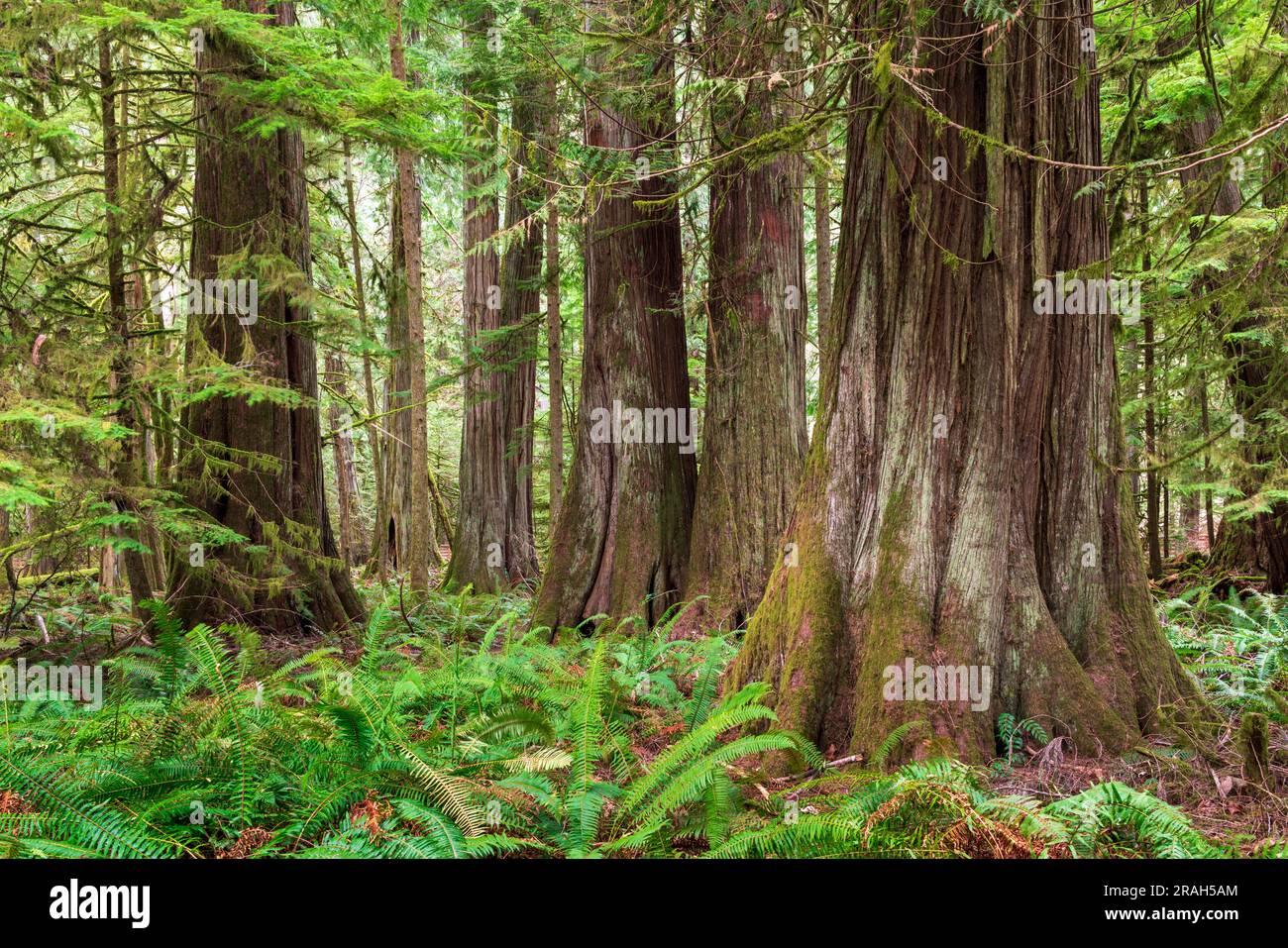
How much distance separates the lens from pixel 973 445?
4473 millimetres

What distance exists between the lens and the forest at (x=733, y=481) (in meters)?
3.51

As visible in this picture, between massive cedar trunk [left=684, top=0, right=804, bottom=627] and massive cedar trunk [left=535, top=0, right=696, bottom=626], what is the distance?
1.31 ft

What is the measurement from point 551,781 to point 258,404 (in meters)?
5.27

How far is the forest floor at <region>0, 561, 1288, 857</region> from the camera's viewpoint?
10.3 feet

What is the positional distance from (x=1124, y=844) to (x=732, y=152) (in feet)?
12.1

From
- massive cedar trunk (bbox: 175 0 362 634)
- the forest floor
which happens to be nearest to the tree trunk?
the forest floor

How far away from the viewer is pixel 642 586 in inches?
302

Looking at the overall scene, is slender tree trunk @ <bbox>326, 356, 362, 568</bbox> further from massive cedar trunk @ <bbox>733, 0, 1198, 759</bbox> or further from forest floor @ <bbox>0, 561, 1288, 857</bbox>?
massive cedar trunk @ <bbox>733, 0, 1198, 759</bbox>

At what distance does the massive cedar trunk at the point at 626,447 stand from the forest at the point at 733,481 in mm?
44

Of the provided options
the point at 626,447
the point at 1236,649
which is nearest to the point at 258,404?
the point at 626,447

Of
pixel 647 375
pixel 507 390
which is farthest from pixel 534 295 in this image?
pixel 647 375

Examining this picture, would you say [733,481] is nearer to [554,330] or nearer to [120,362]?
[554,330]

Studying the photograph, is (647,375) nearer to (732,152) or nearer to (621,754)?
(732,152)
